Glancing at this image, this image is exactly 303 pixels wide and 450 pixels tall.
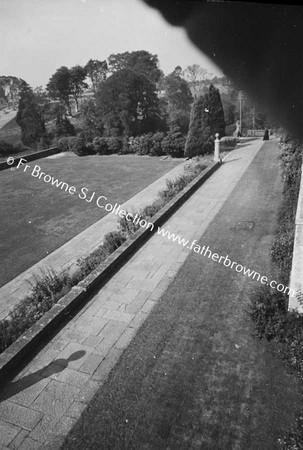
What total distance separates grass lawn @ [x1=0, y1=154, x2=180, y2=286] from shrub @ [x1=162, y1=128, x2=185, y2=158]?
1.23 meters

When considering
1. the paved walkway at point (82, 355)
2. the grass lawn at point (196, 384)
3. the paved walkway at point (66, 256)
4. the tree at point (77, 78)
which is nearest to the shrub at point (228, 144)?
the paved walkway at point (66, 256)

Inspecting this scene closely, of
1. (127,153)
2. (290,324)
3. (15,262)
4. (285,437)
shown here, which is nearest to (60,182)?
(127,153)

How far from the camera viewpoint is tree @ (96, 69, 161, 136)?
99.2ft

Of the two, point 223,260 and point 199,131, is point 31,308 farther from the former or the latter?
point 199,131

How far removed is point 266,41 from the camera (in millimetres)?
1683

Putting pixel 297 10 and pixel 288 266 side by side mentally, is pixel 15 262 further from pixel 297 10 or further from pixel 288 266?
pixel 297 10

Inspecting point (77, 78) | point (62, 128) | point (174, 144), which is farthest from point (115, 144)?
point (77, 78)

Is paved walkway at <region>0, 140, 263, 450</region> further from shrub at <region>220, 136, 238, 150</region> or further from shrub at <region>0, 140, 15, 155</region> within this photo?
shrub at <region>0, 140, 15, 155</region>

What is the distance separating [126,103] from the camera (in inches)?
1190

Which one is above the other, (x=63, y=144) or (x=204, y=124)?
(x=204, y=124)

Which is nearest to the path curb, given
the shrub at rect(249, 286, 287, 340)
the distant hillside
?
the shrub at rect(249, 286, 287, 340)

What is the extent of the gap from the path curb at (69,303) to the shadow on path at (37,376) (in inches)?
9.4

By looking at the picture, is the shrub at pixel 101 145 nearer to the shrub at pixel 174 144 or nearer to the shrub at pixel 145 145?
the shrub at pixel 145 145

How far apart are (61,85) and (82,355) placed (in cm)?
4321
